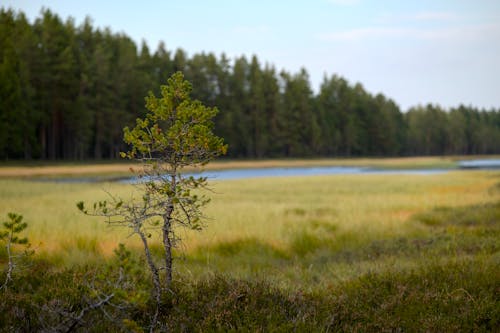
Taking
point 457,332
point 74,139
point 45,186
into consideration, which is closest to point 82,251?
point 457,332

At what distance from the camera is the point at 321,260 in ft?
34.3

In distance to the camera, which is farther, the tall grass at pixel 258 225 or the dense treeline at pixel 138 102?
the dense treeline at pixel 138 102

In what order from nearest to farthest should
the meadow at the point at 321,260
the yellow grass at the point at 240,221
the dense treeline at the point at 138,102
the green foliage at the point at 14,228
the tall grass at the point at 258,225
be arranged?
the green foliage at the point at 14,228 → the meadow at the point at 321,260 → the tall grass at the point at 258,225 → the yellow grass at the point at 240,221 → the dense treeline at the point at 138,102

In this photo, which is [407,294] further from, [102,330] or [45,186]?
[45,186]

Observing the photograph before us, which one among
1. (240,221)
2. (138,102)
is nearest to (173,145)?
(240,221)

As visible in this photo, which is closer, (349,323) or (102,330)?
(102,330)

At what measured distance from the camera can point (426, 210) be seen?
17.1m

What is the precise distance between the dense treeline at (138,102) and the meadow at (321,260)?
34.0m

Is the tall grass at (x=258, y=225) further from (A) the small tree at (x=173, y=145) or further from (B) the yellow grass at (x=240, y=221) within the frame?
(A) the small tree at (x=173, y=145)

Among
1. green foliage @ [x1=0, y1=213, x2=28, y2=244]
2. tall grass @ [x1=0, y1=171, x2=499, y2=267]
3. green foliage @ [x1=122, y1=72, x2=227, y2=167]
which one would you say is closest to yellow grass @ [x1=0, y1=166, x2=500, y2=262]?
tall grass @ [x1=0, y1=171, x2=499, y2=267]

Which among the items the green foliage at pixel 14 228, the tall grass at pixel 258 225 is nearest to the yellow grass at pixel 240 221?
the tall grass at pixel 258 225

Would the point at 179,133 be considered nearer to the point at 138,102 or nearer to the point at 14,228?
the point at 14,228

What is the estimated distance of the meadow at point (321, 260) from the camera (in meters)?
5.21

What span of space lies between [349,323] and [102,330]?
266cm
